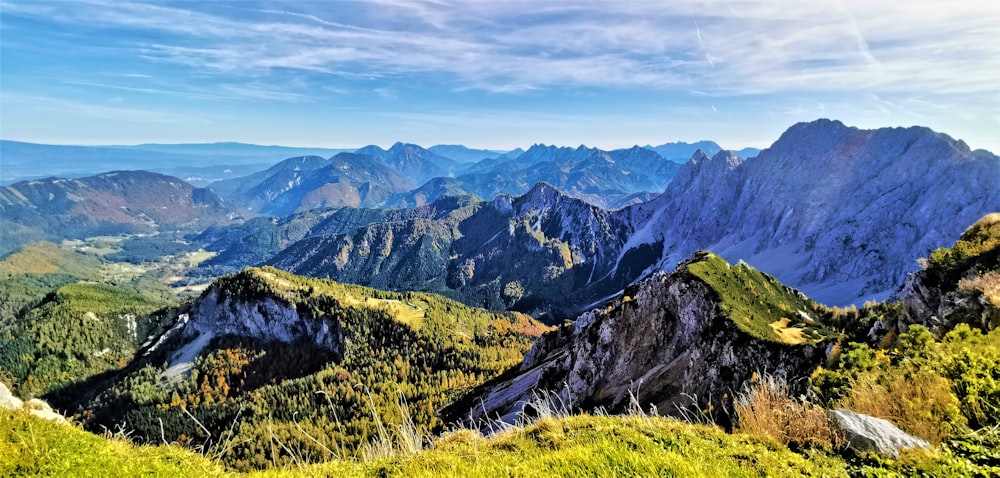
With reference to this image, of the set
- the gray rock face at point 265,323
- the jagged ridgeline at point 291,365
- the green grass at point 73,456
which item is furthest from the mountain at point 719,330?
the gray rock face at point 265,323

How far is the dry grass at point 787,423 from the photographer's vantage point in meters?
8.63

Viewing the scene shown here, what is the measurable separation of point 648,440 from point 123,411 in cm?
20242

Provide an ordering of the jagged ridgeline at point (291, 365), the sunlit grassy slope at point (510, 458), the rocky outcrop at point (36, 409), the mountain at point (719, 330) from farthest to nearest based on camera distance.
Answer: the jagged ridgeline at point (291, 365) < the mountain at point (719, 330) < the rocky outcrop at point (36, 409) < the sunlit grassy slope at point (510, 458)

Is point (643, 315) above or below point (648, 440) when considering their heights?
below

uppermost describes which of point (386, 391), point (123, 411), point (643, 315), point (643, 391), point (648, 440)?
point (648, 440)

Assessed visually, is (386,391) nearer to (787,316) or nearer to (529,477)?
(787,316)

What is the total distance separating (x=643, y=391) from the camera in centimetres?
5156

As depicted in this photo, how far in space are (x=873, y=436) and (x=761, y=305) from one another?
60.8 meters

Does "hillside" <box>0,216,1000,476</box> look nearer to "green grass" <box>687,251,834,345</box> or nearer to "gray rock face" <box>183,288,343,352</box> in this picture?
"green grass" <box>687,251,834,345</box>

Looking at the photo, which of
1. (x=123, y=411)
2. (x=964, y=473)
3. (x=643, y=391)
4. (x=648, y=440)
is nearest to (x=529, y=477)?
(x=648, y=440)

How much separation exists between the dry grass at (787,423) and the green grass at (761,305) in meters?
42.3

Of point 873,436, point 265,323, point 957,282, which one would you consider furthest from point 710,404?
point 265,323

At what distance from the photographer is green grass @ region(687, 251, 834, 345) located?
49875mm

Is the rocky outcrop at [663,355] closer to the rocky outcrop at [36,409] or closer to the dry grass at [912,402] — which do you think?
the rocky outcrop at [36,409]
